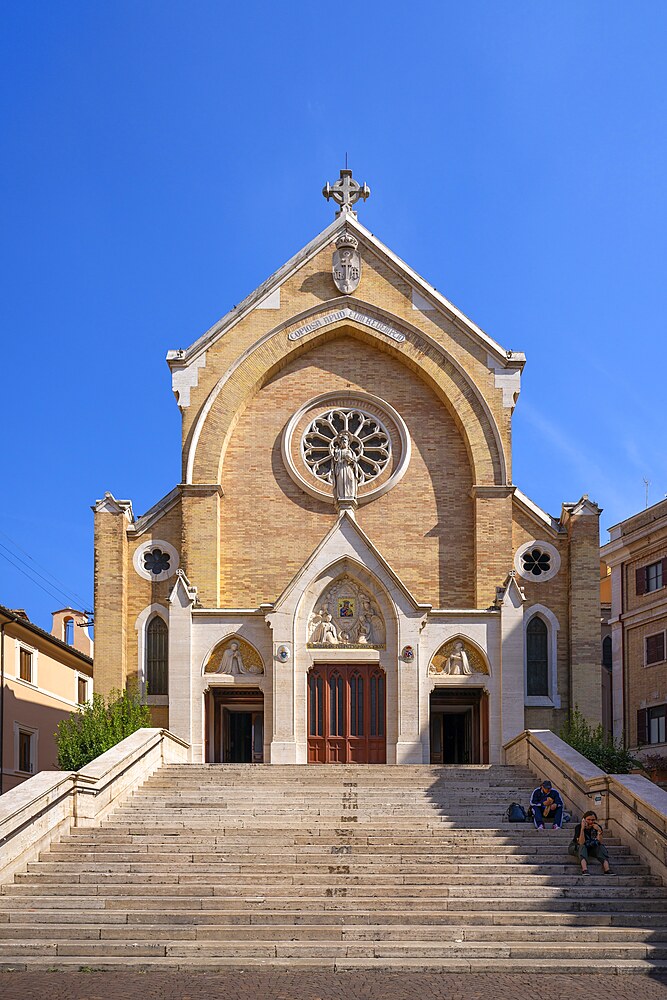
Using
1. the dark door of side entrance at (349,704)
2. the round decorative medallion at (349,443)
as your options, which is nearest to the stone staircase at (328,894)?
the dark door of side entrance at (349,704)

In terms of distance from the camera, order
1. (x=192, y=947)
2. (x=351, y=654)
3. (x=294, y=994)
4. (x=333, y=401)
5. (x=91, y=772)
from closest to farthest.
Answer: (x=294, y=994), (x=192, y=947), (x=91, y=772), (x=351, y=654), (x=333, y=401)

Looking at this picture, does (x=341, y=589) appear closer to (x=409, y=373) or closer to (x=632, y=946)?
(x=409, y=373)

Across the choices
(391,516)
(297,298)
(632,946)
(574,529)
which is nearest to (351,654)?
(391,516)

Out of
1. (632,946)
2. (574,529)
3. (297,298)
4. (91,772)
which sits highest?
(297,298)

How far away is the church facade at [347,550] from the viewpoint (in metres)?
30.5

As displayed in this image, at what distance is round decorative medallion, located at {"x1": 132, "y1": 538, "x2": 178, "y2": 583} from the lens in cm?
3244

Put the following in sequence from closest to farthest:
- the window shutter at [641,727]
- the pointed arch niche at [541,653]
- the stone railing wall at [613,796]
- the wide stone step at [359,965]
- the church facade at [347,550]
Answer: the wide stone step at [359,965], the stone railing wall at [613,796], the church facade at [347,550], the pointed arch niche at [541,653], the window shutter at [641,727]

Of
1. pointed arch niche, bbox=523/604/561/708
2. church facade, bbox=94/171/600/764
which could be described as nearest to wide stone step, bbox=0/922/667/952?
church facade, bbox=94/171/600/764

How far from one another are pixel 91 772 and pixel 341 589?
435 inches

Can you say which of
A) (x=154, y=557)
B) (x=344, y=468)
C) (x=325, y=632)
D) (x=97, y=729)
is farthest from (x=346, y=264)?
(x=97, y=729)

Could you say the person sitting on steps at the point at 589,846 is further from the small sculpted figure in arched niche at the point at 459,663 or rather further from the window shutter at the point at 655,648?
the window shutter at the point at 655,648

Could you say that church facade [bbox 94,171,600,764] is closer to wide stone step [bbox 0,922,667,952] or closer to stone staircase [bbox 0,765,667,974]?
stone staircase [bbox 0,765,667,974]

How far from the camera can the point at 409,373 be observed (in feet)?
110

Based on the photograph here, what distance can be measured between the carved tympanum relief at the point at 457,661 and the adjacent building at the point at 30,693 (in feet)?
42.8
